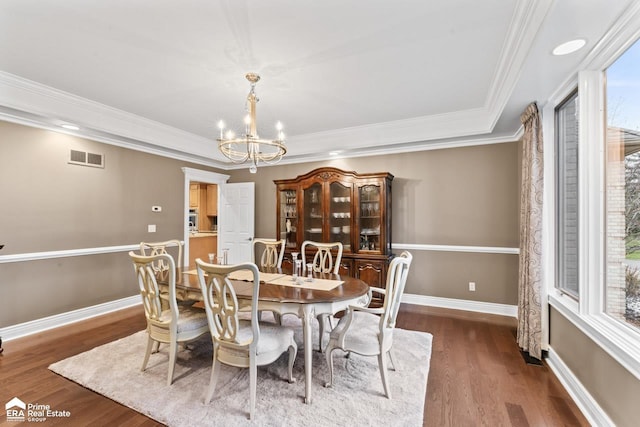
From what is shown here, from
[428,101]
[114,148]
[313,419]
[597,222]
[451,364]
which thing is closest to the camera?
[313,419]

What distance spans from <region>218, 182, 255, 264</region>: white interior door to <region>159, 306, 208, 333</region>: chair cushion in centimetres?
298

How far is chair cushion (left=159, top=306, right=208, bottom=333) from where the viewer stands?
93.9 inches

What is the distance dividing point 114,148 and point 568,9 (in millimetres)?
4895

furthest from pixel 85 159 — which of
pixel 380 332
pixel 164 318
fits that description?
pixel 380 332

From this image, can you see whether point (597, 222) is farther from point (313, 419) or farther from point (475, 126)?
point (313, 419)

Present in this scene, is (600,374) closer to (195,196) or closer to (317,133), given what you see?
(317,133)

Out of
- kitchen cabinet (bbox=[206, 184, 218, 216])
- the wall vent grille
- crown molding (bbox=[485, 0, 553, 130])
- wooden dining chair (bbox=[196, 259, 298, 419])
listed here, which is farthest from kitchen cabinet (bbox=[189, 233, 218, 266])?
crown molding (bbox=[485, 0, 553, 130])

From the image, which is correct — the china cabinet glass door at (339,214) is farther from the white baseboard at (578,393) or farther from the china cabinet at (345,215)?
the white baseboard at (578,393)

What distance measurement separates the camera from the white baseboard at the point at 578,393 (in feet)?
6.14

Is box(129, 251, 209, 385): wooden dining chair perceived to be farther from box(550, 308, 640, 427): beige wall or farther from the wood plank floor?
box(550, 308, 640, 427): beige wall

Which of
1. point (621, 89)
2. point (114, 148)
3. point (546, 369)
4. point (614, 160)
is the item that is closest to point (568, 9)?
point (621, 89)

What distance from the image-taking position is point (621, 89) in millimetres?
1919

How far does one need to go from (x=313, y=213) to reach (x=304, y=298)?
8.74 ft

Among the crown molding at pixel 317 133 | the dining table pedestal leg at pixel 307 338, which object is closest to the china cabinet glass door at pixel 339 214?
the crown molding at pixel 317 133
